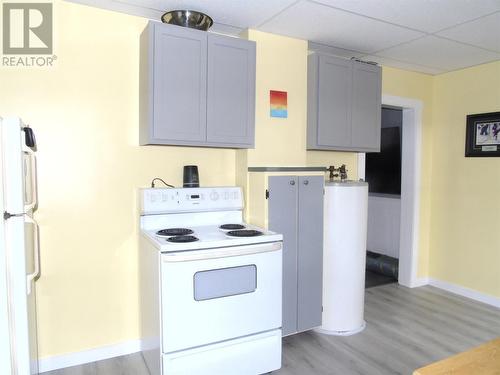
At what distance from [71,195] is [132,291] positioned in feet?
2.61

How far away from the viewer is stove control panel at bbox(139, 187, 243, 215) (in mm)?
2404

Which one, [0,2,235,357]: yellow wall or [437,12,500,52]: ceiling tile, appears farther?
[437,12,500,52]: ceiling tile

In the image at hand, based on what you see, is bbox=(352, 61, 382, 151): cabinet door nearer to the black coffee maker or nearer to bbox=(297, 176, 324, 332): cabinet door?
bbox=(297, 176, 324, 332): cabinet door

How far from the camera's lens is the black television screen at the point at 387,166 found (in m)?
4.72

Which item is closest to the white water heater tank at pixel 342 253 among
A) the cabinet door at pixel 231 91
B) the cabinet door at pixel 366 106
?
the cabinet door at pixel 366 106

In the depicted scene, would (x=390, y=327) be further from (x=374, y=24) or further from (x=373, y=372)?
(x=374, y=24)

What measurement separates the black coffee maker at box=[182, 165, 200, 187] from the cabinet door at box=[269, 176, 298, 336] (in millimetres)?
549

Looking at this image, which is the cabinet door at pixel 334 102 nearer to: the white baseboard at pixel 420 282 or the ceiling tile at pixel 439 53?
the ceiling tile at pixel 439 53

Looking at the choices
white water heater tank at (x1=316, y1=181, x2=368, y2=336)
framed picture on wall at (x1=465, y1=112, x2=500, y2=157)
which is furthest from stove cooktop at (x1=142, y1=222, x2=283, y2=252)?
framed picture on wall at (x1=465, y1=112, x2=500, y2=157)

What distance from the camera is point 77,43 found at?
230 cm

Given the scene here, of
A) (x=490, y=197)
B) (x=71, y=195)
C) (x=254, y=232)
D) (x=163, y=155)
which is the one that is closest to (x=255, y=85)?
(x=163, y=155)

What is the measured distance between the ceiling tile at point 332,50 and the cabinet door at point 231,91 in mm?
776

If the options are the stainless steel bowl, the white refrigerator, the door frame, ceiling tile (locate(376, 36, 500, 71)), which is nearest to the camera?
the white refrigerator

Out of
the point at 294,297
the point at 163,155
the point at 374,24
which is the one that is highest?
the point at 374,24
